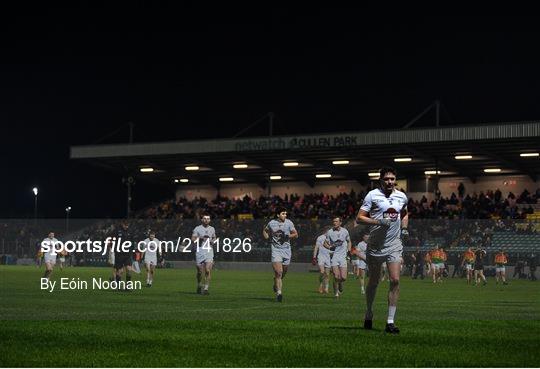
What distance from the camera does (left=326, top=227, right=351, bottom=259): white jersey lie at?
31.1 m

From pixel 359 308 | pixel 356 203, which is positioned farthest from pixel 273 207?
pixel 359 308

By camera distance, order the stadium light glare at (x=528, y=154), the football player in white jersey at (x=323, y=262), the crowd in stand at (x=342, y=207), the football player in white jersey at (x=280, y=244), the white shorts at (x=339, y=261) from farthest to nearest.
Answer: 1. the stadium light glare at (x=528, y=154)
2. the crowd in stand at (x=342, y=207)
3. the football player in white jersey at (x=323, y=262)
4. the white shorts at (x=339, y=261)
5. the football player in white jersey at (x=280, y=244)

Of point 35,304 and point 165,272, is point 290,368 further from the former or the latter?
point 165,272

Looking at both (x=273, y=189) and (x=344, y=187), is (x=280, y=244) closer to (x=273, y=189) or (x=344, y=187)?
(x=344, y=187)

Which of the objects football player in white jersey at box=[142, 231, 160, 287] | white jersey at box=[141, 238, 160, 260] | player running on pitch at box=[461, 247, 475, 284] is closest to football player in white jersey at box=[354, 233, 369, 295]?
player running on pitch at box=[461, 247, 475, 284]

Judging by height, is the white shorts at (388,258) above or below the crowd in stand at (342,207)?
below

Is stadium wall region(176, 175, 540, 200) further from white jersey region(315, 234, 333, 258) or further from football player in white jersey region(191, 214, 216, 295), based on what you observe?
football player in white jersey region(191, 214, 216, 295)

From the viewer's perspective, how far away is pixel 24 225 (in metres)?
45.3

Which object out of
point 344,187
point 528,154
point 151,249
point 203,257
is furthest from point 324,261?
point 344,187

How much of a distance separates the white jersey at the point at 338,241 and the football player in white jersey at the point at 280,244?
4008 mm

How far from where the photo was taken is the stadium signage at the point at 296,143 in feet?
200

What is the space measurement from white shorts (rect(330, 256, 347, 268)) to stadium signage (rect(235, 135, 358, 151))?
30.3 m

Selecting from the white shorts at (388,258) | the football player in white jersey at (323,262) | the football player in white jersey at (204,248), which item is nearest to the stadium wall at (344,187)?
the football player in white jersey at (323,262)

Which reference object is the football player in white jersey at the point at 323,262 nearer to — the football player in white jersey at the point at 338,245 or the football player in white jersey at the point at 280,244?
the football player in white jersey at the point at 338,245
